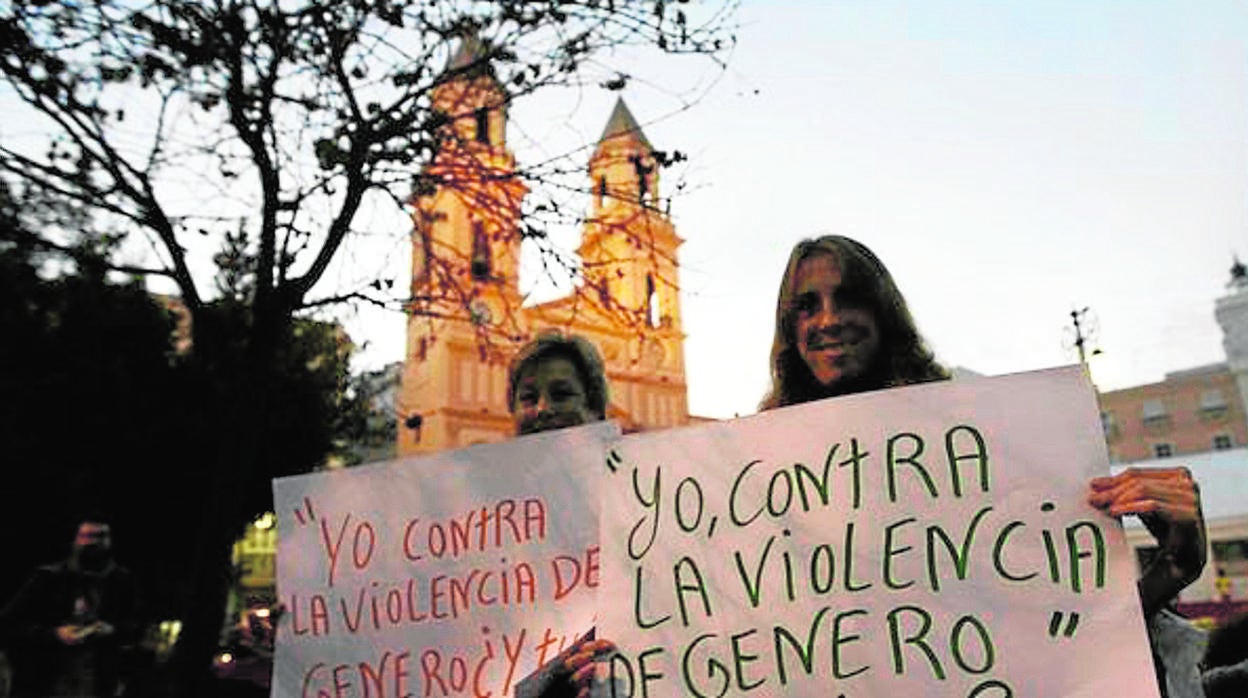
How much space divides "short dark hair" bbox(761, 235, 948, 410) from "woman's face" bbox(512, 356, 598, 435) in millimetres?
727

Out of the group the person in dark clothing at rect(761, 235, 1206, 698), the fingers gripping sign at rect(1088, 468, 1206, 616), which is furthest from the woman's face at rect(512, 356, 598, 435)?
the fingers gripping sign at rect(1088, 468, 1206, 616)

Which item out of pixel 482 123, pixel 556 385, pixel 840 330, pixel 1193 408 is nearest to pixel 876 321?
pixel 840 330

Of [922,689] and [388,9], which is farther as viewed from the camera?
[388,9]

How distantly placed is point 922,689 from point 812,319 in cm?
82

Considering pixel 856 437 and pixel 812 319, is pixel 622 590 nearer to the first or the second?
pixel 856 437

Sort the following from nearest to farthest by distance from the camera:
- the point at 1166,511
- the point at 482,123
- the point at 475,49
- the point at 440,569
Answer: the point at 1166,511, the point at 440,569, the point at 482,123, the point at 475,49

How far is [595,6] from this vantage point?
203 inches

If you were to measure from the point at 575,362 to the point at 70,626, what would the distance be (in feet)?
12.5

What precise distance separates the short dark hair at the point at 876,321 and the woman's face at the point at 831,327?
0.7 inches

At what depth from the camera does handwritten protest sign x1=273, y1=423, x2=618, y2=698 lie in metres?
1.90

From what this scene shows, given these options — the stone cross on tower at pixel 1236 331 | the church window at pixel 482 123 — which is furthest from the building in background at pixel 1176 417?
the church window at pixel 482 123

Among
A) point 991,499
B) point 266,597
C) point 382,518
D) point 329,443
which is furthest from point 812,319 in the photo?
point 329,443

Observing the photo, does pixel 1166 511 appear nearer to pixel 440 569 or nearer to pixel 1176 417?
pixel 440 569

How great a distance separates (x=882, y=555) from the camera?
1.54 meters
